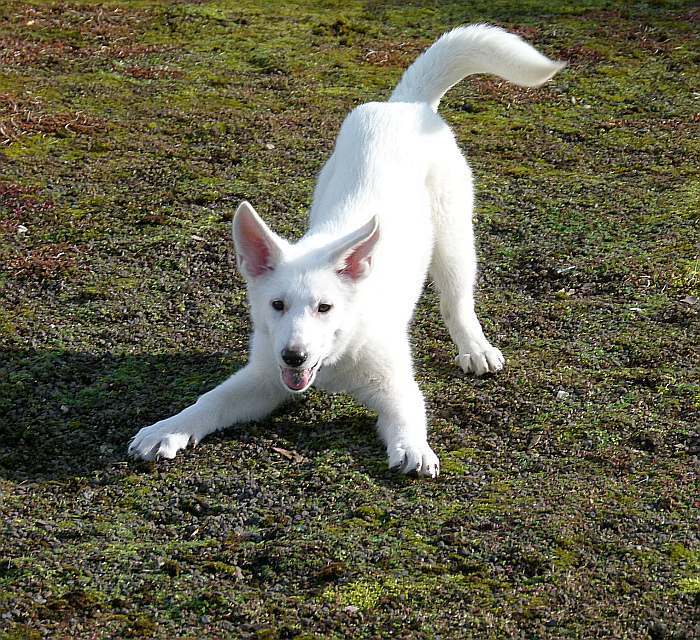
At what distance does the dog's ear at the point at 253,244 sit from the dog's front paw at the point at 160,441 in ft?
2.59

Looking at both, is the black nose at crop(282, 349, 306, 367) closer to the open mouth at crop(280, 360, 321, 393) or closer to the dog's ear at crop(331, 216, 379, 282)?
the open mouth at crop(280, 360, 321, 393)

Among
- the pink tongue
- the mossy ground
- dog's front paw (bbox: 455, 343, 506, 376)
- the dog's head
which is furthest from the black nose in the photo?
dog's front paw (bbox: 455, 343, 506, 376)

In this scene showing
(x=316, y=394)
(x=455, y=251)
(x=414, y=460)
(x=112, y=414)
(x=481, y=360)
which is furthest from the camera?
(x=455, y=251)

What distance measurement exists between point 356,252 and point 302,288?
12.8 inches

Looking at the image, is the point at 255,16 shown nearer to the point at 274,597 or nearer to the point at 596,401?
the point at 596,401

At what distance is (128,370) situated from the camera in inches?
229

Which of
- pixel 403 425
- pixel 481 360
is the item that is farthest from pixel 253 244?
pixel 481 360

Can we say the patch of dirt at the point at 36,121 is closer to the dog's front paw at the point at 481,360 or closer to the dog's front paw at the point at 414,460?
the dog's front paw at the point at 481,360

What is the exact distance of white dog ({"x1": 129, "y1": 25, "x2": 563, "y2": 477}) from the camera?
4.95 metres

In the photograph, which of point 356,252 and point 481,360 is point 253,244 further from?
point 481,360

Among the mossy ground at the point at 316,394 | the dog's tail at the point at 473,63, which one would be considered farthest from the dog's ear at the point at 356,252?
the dog's tail at the point at 473,63

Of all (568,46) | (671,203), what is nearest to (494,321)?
(671,203)

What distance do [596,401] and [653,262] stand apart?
1772 millimetres

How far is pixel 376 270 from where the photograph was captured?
547 centimetres
